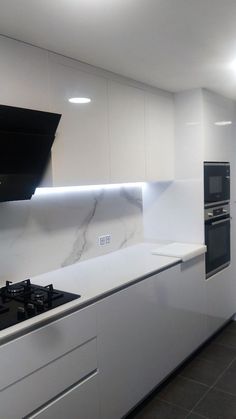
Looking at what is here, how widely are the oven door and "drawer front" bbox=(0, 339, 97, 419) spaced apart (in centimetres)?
154

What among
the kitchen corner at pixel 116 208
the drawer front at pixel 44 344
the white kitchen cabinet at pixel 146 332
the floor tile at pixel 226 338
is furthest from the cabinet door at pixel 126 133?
the floor tile at pixel 226 338

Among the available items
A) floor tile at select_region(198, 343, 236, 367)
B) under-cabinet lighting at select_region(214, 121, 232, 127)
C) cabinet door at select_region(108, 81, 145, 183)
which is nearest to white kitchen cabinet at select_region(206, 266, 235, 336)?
floor tile at select_region(198, 343, 236, 367)

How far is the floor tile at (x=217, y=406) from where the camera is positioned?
216 cm

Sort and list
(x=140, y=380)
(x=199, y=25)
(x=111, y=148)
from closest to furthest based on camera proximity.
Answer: (x=199, y=25), (x=140, y=380), (x=111, y=148)

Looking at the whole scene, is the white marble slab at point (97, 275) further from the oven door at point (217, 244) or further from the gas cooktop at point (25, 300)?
the oven door at point (217, 244)

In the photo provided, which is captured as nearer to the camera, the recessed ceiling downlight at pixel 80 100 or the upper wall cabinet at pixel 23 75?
the upper wall cabinet at pixel 23 75

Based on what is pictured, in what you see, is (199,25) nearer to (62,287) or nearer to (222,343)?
(62,287)

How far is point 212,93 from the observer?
9.80 feet

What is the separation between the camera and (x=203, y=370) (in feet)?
8.73

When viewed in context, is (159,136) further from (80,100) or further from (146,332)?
(146,332)

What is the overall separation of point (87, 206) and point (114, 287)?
817 millimetres

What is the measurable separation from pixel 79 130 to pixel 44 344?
123cm

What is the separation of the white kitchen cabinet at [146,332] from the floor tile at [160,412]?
0.12 meters

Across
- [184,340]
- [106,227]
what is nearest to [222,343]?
[184,340]
